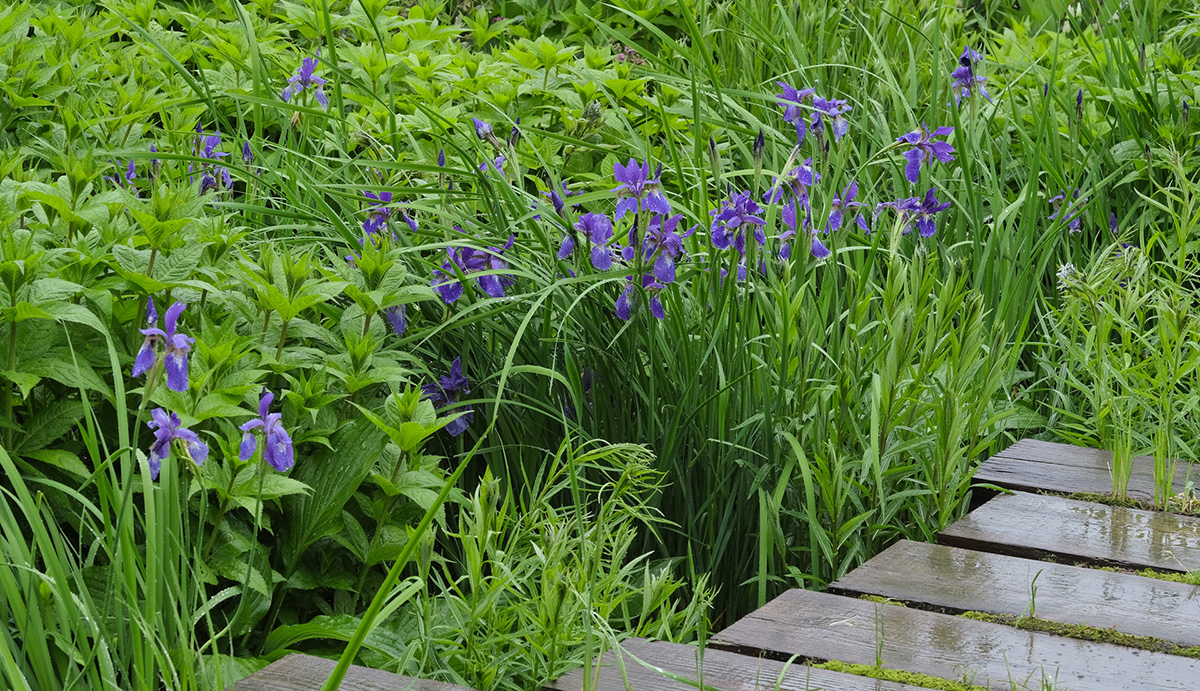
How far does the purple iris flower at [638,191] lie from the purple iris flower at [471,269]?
0.86 ft

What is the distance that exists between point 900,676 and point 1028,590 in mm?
437

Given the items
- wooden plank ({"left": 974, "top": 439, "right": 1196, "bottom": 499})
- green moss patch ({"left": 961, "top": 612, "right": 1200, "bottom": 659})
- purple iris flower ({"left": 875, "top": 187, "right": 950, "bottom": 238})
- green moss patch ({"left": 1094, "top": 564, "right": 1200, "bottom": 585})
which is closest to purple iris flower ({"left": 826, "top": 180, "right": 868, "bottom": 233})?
purple iris flower ({"left": 875, "top": 187, "right": 950, "bottom": 238})

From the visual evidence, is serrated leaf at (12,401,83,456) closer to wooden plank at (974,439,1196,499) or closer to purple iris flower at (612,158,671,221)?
purple iris flower at (612,158,671,221)

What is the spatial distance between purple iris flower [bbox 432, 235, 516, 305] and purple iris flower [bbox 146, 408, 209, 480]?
899mm

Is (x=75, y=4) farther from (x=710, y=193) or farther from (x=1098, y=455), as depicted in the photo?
(x=1098, y=455)

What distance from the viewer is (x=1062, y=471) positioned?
8.43ft

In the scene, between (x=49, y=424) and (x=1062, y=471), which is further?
(x=1062, y=471)

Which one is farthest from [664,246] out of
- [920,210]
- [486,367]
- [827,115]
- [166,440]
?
[166,440]

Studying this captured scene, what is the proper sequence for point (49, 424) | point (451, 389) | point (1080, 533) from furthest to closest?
1. point (451, 389)
2. point (1080, 533)
3. point (49, 424)

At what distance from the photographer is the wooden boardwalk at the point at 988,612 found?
63.8 inches

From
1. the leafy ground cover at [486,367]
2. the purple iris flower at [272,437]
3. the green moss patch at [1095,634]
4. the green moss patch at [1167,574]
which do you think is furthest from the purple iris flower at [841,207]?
the purple iris flower at [272,437]

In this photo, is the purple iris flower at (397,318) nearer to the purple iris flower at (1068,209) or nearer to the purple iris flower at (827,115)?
the purple iris flower at (827,115)

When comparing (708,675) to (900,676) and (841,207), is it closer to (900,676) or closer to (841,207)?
(900,676)

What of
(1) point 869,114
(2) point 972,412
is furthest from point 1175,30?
(2) point 972,412
